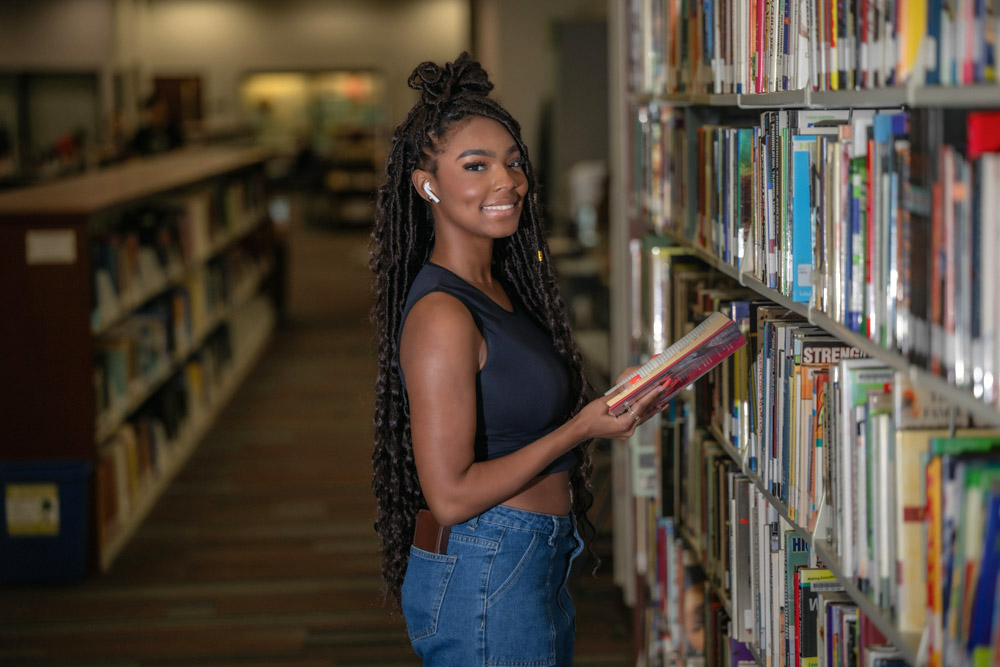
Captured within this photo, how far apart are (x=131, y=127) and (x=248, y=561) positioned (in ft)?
38.9

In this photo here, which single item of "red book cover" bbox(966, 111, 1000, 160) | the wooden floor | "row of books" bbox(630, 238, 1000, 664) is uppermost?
"red book cover" bbox(966, 111, 1000, 160)

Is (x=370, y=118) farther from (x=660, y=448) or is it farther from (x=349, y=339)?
(x=660, y=448)

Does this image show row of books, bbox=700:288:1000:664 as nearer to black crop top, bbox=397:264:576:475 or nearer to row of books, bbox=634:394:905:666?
row of books, bbox=634:394:905:666

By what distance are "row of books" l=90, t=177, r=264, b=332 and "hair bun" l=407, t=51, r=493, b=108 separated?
275 centimetres

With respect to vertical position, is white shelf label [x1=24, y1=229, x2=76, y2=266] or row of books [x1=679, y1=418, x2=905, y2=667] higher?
white shelf label [x1=24, y1=229, x2=76, y2=266]

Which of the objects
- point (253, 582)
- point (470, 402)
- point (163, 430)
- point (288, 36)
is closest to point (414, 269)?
point (470, 402)

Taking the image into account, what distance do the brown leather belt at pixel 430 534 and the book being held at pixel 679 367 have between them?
1.21 ft

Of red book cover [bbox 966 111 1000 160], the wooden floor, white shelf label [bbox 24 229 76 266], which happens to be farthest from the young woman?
white shelf label [bbox 24 229 76 266]

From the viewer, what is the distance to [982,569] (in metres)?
1.16

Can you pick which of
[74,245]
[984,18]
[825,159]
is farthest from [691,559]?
[74,245]

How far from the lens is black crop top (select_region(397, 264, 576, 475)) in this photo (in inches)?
75.4

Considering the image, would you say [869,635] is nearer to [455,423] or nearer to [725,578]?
[455,423]

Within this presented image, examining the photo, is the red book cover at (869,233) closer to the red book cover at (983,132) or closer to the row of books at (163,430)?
the red book cover at (983,132)

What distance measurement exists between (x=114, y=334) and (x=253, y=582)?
141 centimetres
